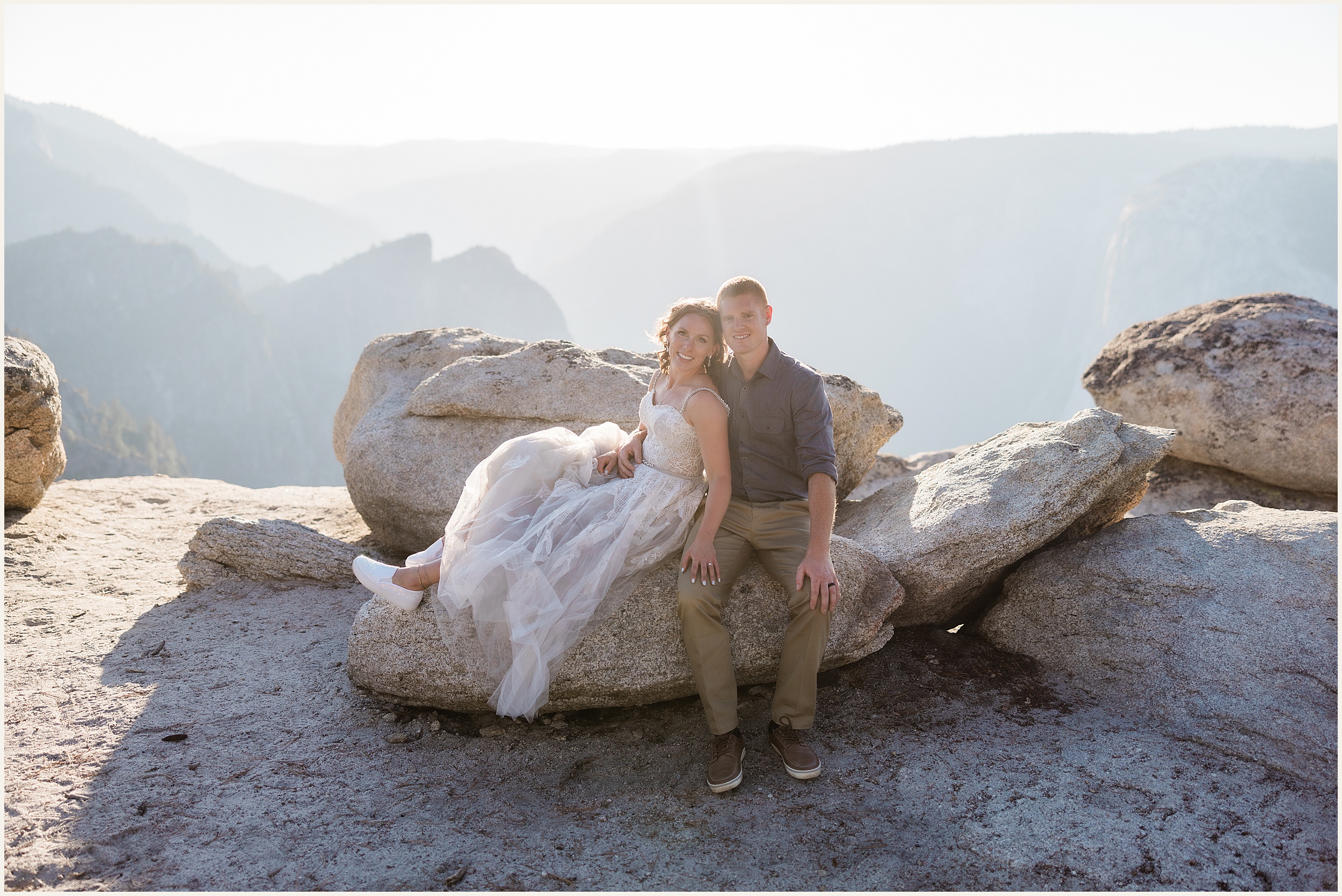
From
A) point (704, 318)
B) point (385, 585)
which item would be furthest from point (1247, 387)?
point (385, 585)

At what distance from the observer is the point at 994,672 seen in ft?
16.3

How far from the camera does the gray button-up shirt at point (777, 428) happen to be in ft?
14.3

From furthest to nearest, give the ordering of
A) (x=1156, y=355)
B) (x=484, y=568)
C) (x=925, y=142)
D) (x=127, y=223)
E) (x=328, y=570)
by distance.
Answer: (x=925, y=142) → (x=127, y=223) → (x=1156, y=355) → (x=328, y=570) → (x=484, y=568)

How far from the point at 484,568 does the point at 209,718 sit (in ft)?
6.28

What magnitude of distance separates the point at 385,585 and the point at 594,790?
1.69 meters

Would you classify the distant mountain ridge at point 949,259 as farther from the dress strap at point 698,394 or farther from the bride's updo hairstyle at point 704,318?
the dress strap at point 698,394

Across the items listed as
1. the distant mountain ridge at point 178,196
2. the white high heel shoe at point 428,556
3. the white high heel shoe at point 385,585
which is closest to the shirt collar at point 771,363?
the white high heel shoe at point 428,556

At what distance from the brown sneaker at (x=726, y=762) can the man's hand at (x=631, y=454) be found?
1608mm

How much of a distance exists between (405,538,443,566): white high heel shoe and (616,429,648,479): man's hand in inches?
46.2

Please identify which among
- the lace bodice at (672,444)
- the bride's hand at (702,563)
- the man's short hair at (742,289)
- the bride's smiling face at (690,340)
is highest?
the man's short hair at (742,289)

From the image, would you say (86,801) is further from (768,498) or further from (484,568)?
(768,498)

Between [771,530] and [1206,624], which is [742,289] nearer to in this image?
[771,530]

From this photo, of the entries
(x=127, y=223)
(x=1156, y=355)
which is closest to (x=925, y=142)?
(x=127, y=223)

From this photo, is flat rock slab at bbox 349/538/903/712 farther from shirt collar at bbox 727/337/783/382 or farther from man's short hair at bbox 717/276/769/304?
man's short hair at bbox 717/276/769/304
